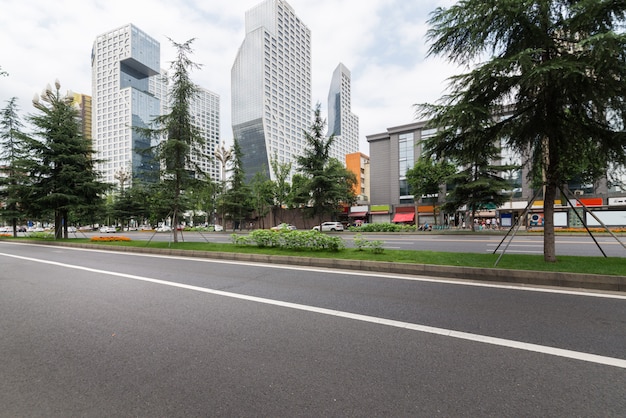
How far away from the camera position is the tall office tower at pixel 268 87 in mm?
102969

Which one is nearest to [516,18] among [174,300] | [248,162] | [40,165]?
[174,300]

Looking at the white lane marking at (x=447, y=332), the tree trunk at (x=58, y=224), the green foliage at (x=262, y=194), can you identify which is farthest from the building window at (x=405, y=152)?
the white lane marking at (x=447, y=332)

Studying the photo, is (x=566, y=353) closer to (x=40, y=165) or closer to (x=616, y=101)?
(x=616, y=101)

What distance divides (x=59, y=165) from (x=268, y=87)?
95904 mm

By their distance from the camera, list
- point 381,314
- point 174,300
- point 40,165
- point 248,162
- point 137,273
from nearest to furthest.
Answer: point 381,314
point 174,300
point 137,273
point 40,165
point 248,162

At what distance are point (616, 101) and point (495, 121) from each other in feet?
7.94

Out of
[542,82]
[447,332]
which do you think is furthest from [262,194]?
[447,332]

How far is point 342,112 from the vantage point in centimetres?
16400

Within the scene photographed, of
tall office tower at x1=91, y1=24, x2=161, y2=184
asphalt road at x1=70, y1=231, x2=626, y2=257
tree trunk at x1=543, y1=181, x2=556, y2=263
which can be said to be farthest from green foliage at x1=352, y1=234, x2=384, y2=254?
tall office tower at x1=91, y1=24, x2=161, y2=184

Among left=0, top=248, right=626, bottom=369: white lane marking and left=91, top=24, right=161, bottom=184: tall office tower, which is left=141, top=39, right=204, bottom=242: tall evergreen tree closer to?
left=0, top=248, right=626, bottom=369: white lane marking

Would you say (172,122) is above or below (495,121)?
above

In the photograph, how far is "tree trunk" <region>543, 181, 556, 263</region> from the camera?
308 inches

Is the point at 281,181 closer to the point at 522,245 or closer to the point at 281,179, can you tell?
the point at 281,179

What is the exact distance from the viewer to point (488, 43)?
7566 millimetres
